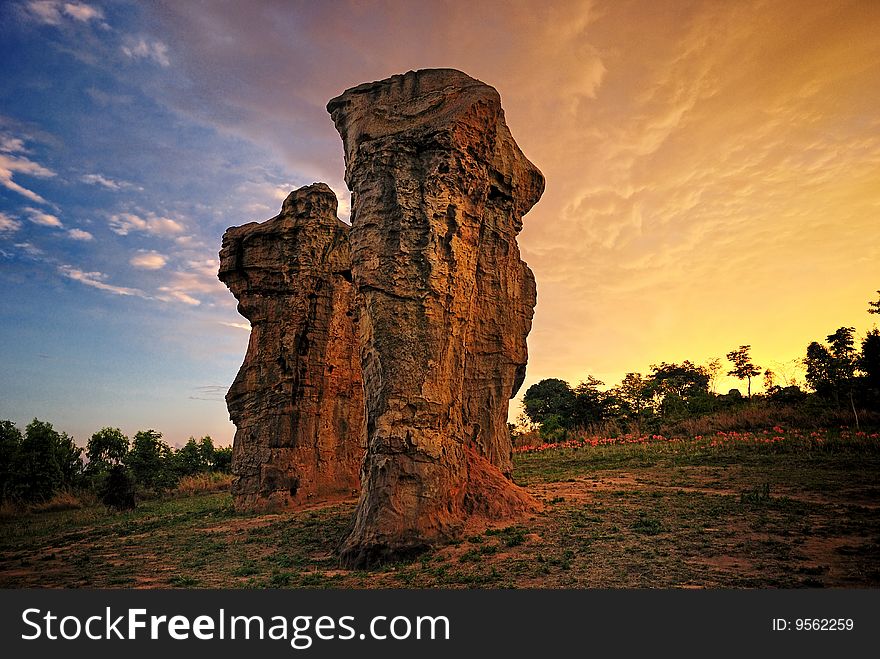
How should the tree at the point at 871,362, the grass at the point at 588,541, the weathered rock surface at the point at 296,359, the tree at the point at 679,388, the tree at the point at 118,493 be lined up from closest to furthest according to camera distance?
1. the grass at the point at 588,541
2. the weathered rock surface at the point at 296,359
3. the tree at the point at 118,493
4. the tree at the point at 871,362
5. the tree at the point at 679,388

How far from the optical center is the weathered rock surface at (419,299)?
8.69 meters

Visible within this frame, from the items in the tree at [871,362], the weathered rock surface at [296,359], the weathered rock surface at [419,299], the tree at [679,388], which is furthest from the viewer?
the tree at [679,388]

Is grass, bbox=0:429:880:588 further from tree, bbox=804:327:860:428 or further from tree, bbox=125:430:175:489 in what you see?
tree, bbox=125:430:175:489

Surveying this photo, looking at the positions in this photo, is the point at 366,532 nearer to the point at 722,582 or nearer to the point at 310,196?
the point at 722,582

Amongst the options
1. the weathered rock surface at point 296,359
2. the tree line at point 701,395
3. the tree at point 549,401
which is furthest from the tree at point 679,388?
the weathered rock surface at point 296,359

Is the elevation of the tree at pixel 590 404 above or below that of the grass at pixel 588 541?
above

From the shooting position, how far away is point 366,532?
27.5ft

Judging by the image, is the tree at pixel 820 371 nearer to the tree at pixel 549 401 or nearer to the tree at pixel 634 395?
the tree at pixel 634 395

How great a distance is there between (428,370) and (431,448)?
53.7 inches

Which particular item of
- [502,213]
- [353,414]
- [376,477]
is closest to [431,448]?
[376,477]

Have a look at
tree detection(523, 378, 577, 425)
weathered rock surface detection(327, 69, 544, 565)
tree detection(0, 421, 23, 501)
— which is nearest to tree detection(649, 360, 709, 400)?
tree detection(523, 378, 577, 425)

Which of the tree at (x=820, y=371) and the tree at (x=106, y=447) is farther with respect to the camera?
the tree at (x=106, y=447)

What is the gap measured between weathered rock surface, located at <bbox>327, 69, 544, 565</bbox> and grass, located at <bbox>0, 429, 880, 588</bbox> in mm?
780

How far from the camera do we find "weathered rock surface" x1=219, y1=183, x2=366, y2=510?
15969mm
